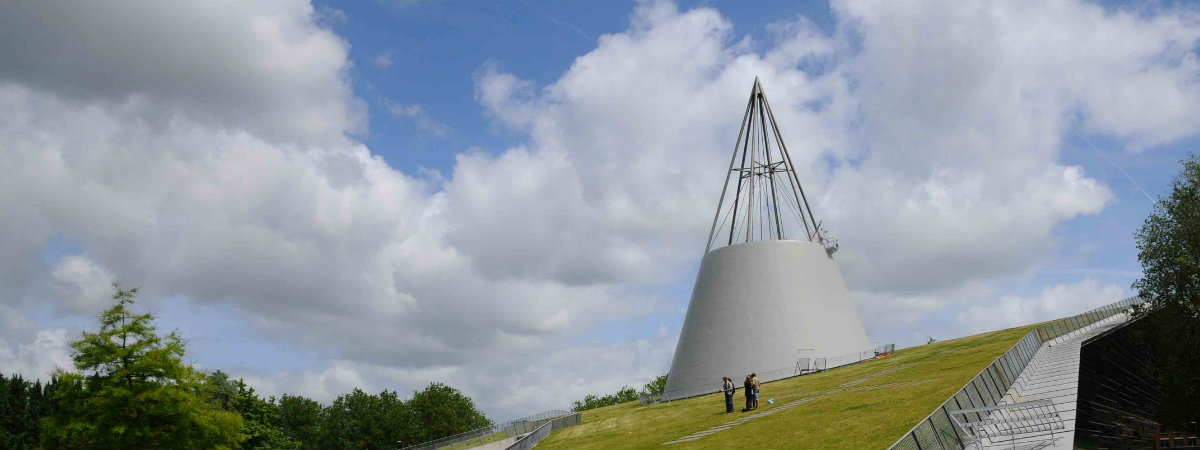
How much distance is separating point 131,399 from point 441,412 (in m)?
54.9

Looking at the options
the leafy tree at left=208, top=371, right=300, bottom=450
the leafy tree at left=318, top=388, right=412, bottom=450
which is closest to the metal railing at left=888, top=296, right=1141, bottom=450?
the leafy tree at left=208, top=371, right=300, bottom=450

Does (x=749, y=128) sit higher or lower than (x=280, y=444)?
higher

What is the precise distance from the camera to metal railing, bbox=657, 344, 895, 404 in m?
42.1

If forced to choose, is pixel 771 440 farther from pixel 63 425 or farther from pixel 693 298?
pixel 693 298

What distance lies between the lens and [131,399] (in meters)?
27.6

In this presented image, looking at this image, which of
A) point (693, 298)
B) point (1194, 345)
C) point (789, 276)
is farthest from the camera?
point (693, 298)

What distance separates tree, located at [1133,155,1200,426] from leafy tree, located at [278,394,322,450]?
216 ft

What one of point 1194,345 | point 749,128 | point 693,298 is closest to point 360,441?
point 693,298

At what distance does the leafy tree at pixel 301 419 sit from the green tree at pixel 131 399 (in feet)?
152

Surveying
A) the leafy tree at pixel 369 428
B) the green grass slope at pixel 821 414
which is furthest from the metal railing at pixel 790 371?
the leafy tree at pixel 369 428

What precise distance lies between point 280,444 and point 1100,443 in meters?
51.8

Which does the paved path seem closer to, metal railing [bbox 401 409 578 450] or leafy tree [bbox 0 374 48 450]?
metal railing [bbox 401 409 578 450]

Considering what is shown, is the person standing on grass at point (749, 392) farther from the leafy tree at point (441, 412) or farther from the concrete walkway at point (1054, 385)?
the leafy tree at point (441, 412)

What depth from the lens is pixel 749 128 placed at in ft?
182
